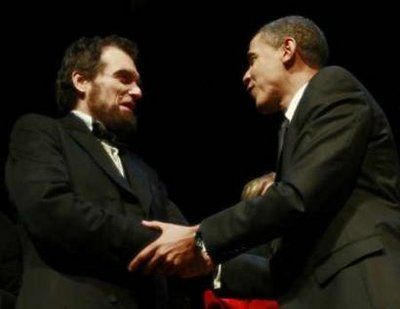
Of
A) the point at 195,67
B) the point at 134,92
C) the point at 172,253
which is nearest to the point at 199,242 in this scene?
the point at 172,253

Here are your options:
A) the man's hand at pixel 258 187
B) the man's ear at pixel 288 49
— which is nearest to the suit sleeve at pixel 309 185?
the man's ear at pixel 288 49

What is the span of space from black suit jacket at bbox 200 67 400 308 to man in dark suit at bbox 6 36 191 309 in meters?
0.31

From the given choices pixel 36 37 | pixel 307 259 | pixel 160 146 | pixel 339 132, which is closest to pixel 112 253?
pixel 307 259

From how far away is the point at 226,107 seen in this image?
5496mm

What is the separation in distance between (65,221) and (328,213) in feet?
2.40

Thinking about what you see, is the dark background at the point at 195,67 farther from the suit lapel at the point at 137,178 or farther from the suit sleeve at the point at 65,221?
the suit sleeve at the point at 65,221

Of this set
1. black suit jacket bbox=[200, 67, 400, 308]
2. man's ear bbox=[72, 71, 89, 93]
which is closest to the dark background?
man's ear bbox=[72, 71, 89, 93]

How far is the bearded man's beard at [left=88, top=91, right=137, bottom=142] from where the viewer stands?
9.16ft

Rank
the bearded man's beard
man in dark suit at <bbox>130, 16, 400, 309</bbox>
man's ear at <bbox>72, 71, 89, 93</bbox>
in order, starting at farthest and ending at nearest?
man's ear at <bbox>72, 71, 89, 93</bbox> < the bearded man's beard < man in dark suit at <bbox>130, 16, 400, 309</bbox>

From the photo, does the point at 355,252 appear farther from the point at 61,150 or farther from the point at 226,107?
the point at 226,107

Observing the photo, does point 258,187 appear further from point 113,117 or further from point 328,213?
point 328,213

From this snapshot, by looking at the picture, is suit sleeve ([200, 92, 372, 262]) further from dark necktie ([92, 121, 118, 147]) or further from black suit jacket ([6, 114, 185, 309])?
dark necktie ([92, 121, 118, 147])

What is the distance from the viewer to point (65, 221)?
2.28m

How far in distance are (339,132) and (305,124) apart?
12 cm
